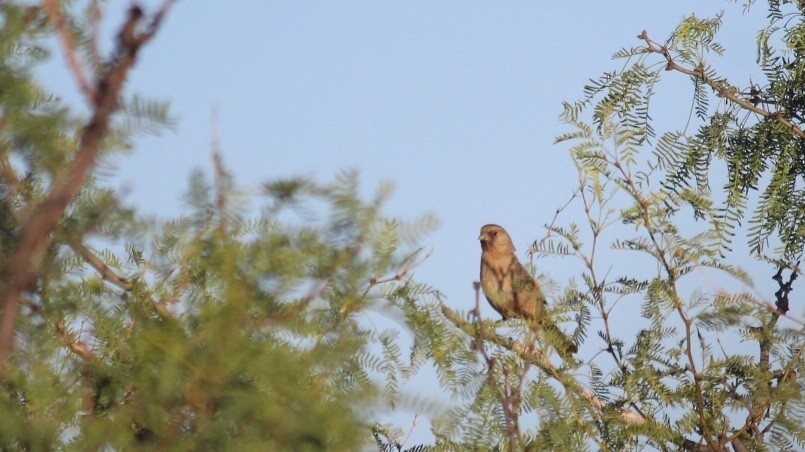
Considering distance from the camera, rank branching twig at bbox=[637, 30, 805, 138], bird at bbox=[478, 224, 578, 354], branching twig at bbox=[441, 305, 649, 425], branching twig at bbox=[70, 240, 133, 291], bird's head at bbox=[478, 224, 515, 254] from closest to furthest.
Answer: branching twig at bbox=[70, 240, 133, 291]
branching twig at bbox=[441, 305, 649, 425]
bird at bbox=[478, 224, 578, 354]
branching twig at bbox=[637, 30, 805, 138]
bird's head at bbox=[478, 224, 515, 254]

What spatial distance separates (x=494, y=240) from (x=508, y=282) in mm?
1174

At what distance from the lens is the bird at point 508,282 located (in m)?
3.02

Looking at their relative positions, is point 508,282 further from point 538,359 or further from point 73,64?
point 73,64

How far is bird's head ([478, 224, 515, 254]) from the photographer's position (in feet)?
25.2

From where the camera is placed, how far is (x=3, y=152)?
1.40 m

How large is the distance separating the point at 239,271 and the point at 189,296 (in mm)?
89

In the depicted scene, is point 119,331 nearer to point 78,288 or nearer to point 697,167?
point 78,288

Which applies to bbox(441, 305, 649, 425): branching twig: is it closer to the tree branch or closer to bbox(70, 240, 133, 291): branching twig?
bbox(70, 240, 133, 291): branching twig

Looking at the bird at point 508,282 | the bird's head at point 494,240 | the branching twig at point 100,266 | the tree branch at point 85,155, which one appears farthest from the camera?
the bird's head at point 494,240

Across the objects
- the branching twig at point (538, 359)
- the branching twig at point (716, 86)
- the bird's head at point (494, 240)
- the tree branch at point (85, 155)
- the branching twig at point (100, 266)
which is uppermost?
the bird's head at point (494, 240)

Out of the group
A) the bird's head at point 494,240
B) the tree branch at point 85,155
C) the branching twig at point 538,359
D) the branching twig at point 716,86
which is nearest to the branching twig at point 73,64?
the tree branch at point 85,155

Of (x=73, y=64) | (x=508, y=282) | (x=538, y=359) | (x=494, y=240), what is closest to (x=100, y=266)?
(x=73, y=64)

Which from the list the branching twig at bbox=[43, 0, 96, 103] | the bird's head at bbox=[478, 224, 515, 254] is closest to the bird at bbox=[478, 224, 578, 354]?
the bird's head at bbox=[478, 224, 515, 254]

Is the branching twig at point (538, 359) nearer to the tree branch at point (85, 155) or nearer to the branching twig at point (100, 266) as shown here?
the branching twig at point (100, 266)
